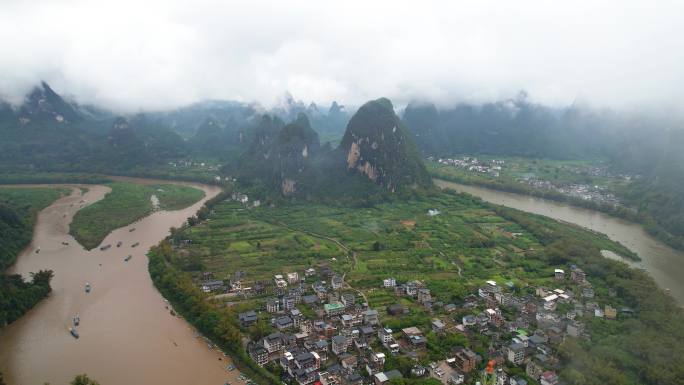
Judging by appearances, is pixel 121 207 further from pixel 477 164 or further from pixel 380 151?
pixel 477 164

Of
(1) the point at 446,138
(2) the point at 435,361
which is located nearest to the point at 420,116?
(1) the point at 446,138

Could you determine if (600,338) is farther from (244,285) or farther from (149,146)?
(149,146)

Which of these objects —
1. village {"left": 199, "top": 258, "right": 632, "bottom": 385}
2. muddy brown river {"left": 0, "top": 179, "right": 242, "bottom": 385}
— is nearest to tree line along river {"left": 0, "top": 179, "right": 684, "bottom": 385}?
muddy brown river {"left": 0, "top": 179, "right": 242, "bottom": 385}

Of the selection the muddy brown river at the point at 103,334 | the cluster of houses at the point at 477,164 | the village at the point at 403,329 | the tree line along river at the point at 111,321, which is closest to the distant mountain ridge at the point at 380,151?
the cluster of houses at the point at 477,164

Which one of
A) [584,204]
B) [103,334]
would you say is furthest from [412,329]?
[584,204]

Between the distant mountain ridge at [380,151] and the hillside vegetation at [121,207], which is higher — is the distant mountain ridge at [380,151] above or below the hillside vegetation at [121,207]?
above

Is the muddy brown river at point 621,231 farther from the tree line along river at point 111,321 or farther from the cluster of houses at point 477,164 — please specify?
the cluster of houses at point 477,164

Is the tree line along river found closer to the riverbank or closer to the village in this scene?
the riverbank
